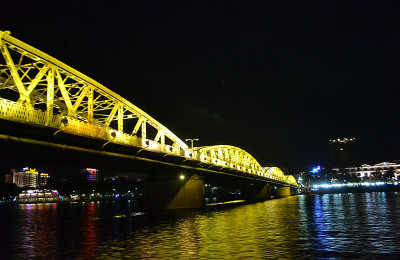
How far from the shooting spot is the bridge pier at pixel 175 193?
2534 inches

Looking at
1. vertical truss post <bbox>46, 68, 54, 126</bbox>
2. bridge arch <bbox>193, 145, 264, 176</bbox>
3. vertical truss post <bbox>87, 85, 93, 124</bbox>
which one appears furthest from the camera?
bridge arch <bbox>193, 145, 264, 176</bbox>

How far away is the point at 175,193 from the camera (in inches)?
2589

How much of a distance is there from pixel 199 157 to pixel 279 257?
48882 millimetres

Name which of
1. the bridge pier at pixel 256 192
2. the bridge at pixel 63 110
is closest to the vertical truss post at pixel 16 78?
the bridge at pixel 63 110

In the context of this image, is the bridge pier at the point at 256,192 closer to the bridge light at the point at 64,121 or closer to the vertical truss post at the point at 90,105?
the vertical truss post at the point at 90,105

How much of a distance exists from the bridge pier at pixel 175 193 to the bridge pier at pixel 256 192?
227ft

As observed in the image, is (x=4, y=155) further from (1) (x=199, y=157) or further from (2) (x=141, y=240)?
(1) (x=199, y=157)

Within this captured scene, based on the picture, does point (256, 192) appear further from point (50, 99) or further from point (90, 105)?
point (50, 99)

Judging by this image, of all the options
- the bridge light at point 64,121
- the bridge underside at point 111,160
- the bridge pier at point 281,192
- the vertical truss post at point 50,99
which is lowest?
the bridge pier at point 281,192

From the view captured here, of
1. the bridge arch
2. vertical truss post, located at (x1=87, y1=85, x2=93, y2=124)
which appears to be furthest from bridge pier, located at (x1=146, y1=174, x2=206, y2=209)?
vertical truss post, located at (x1=87, y1=85, x2=93, y2=124)

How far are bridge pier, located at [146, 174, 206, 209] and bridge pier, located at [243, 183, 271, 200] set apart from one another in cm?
6932

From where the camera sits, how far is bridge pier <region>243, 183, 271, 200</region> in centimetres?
13500

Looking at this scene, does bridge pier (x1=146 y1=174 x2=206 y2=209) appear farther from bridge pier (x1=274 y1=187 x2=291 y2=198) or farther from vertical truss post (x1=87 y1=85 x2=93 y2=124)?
bridge pier (x1=274 y1=187 x2=291 y2=198)

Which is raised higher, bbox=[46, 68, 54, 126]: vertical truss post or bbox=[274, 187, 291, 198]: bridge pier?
bbox=[46, 68, 54, 126]: vertical truss post
